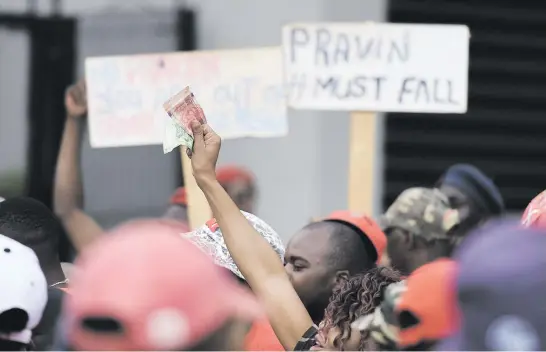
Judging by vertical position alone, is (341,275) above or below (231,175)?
above

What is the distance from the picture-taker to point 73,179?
4.37m

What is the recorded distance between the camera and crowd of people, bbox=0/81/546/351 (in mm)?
1690

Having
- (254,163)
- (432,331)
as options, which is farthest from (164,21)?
(432,331)

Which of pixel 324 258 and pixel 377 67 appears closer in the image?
pixel 324 258

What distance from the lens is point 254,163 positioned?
6688 mm

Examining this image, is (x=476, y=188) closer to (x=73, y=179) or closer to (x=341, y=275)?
(x=73, y=179)

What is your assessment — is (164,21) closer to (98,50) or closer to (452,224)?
(98,50)

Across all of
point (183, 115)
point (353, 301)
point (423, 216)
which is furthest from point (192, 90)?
point (353, 301)

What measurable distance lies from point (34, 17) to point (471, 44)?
260 cm

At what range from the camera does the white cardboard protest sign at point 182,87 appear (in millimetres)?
4355

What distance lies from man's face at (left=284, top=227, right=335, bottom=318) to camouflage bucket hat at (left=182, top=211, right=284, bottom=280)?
0.04 meters

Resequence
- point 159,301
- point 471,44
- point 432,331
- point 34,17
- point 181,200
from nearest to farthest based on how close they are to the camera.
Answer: point 159,301
point 432,331
point 181,200
point 34,17
point 471,44

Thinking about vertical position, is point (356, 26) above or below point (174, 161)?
above

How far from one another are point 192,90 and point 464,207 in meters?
1.16
